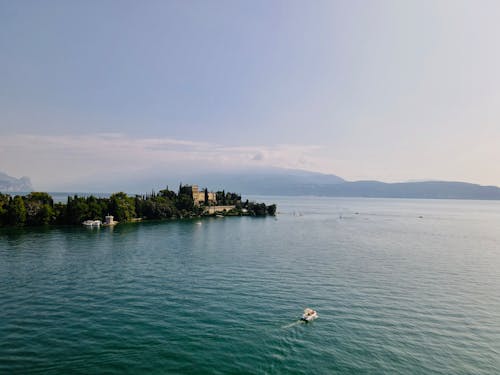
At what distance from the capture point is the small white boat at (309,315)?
34094 mm

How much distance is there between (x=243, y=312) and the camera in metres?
36.4

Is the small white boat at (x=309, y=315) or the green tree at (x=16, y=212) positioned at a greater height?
the green tree at (x=16, y=212)

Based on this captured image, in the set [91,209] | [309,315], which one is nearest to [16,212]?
[91,209]

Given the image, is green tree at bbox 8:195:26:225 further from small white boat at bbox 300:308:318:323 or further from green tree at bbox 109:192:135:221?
small white boat at bbox 300:308:318:323

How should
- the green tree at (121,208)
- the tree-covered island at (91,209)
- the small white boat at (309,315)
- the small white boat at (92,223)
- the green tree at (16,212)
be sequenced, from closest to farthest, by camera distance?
the small white boat at (309,315) → the green tree at (16,212) → the tree-covered island at (91,209) → the small white boat at (92,223) → the green tree at (121,208)

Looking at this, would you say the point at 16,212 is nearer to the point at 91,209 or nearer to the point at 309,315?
the point at 91,209

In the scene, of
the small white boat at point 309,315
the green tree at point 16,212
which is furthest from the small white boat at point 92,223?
the small white boat at point 309,315

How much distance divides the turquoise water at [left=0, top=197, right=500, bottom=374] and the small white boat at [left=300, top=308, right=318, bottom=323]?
0.79 m

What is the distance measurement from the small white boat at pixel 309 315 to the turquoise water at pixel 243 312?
2.58 ft

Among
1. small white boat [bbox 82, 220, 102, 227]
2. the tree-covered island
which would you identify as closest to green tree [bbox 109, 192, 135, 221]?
the tree-covered island

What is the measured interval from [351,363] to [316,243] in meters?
62.3

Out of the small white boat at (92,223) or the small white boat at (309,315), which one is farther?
the small white boat at (92,223)

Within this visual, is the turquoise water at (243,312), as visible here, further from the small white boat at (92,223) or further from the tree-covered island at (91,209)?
the tree-covered island at (91,209)

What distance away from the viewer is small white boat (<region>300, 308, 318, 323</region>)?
112ft
